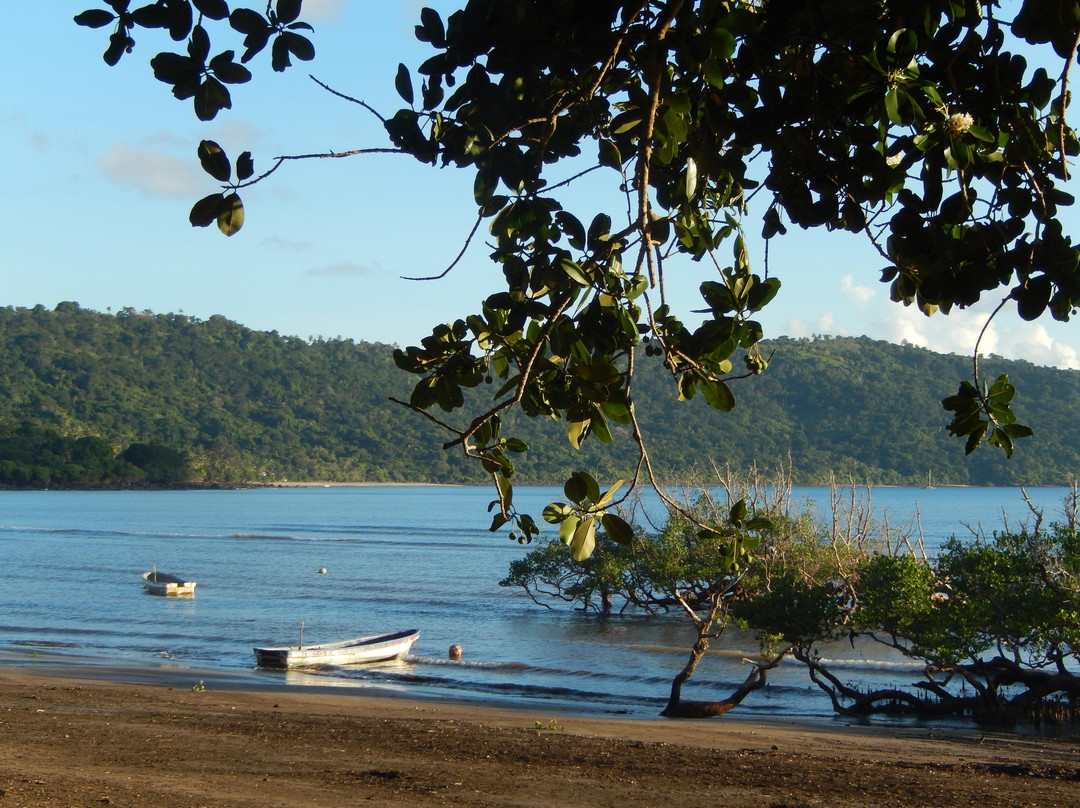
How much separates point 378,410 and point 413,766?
122979mm

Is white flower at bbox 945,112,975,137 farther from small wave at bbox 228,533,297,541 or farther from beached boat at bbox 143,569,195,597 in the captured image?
small wave at bbox 228,533,297,541

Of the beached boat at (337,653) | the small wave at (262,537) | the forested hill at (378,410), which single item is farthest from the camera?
the forested hill at (378,410)

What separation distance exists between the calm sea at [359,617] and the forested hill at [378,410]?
75.3 feet

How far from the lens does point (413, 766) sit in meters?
8.31

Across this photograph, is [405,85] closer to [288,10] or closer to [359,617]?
[288,10]

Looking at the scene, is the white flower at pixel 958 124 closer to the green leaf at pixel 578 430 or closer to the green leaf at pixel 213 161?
the green leaf at pixel 578 430

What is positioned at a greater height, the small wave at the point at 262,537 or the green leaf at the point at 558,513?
the green leaf at the point at 558,513

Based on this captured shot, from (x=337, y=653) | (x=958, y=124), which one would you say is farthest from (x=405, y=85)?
(x=337, y=653)

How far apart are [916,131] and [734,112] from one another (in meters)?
0.48

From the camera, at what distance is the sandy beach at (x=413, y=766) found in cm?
695

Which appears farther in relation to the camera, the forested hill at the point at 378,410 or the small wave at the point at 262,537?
the forested hill at the point at 378,410

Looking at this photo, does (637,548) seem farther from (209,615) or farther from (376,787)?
(376,787)

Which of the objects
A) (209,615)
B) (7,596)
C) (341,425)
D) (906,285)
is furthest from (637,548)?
(341,425)

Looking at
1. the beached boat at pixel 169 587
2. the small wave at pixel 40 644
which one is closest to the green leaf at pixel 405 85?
the small wave at pixel 40 644
